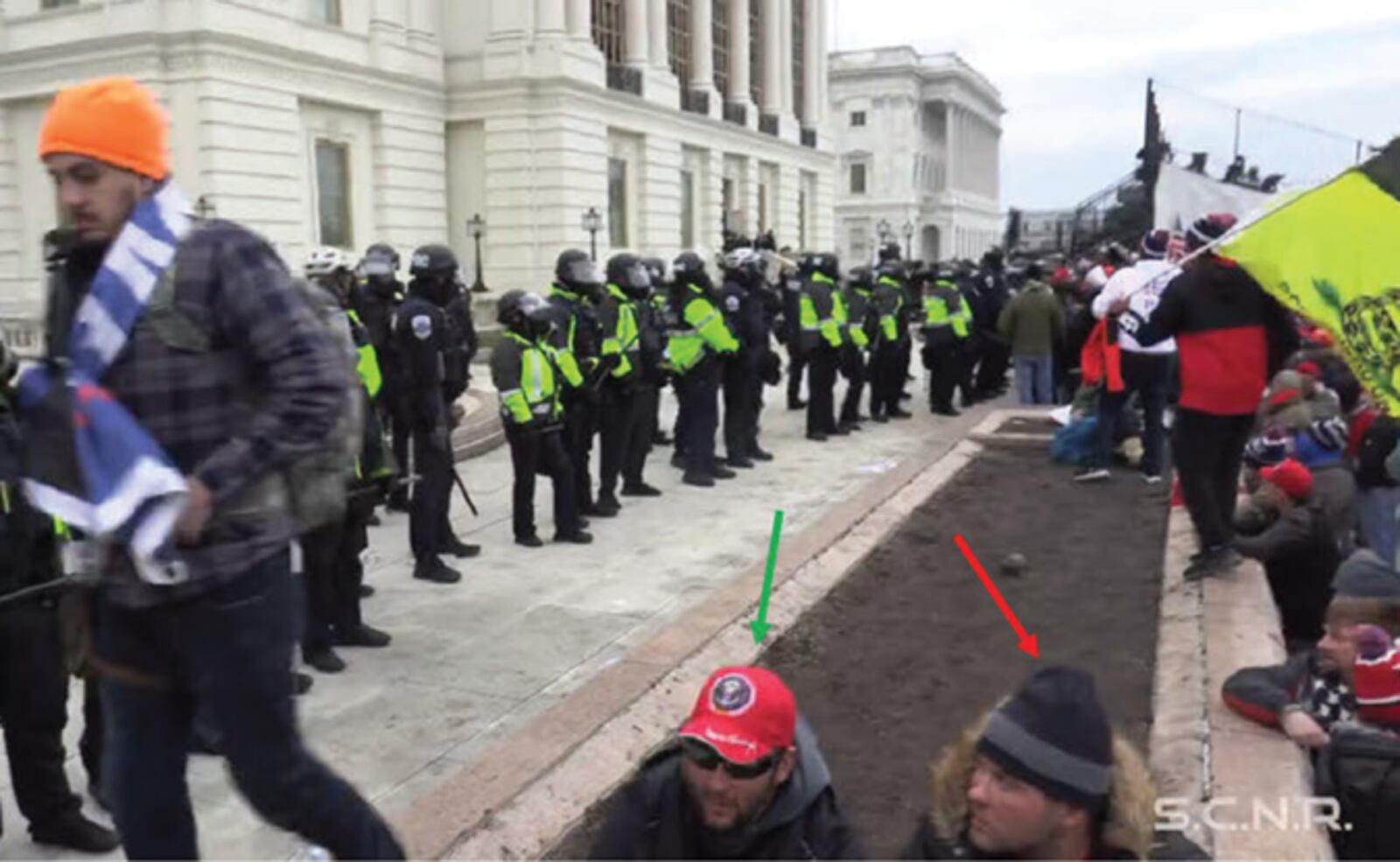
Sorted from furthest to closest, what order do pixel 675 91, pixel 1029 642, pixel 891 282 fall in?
pixel 675 91
pixel 891 282
pixel 1029 642

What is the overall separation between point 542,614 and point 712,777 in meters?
4.15

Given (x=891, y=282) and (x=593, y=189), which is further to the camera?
(x=593, y=189)

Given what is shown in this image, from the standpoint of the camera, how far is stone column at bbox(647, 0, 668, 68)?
1576 inches

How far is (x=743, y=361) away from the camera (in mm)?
11539

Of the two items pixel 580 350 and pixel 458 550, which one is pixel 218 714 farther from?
pixel 580 350

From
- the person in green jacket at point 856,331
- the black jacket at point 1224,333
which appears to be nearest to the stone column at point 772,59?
the person in green jacket at point 856,331

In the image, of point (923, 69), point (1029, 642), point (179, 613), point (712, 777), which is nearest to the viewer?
point (179, 613)

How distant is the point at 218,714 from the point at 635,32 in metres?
38.4

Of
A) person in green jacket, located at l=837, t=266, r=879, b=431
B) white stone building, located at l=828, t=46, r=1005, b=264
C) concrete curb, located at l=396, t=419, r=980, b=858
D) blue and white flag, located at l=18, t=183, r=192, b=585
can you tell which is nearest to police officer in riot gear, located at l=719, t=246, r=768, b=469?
person in green jacket, located at l=837, t=266, r=879, b=431

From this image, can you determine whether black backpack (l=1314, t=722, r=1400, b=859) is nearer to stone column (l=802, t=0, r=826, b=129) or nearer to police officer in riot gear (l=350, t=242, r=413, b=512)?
police officer in riot gear (l=350, t=242, r=413, b=512)

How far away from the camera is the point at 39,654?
3.76 meters

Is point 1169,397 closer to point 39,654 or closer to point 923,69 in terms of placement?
point 39,654

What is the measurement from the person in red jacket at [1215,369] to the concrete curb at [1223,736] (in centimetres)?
38

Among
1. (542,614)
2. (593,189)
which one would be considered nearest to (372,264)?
(542,614)
